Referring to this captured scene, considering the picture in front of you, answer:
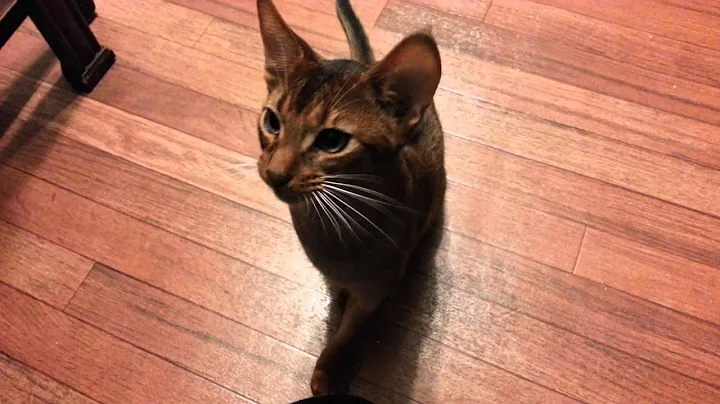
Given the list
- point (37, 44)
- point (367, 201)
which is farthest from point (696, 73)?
point (37, 44)

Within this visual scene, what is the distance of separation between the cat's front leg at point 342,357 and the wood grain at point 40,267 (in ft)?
1.85

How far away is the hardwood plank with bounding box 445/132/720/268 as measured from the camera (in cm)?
131

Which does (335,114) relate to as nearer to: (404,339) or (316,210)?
(316,210)

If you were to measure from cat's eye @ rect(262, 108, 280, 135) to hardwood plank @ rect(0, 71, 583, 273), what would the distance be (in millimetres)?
391

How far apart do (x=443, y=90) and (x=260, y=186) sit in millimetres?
498

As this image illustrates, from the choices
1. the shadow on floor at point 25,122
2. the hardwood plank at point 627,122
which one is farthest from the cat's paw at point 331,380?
the shadow on floor at point 25,122

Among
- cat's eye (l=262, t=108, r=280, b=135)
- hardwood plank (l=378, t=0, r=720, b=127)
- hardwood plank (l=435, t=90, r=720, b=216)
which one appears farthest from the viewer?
hardwood plank (l=378, t=0, r=720, b=127)

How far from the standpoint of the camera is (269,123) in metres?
0.87

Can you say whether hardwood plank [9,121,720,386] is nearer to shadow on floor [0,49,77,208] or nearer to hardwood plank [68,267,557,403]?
shadow on floor [0,49,77,208]

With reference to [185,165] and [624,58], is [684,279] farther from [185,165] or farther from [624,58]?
[185,165]

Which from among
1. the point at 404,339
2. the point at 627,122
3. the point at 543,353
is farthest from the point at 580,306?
the point at 627,122

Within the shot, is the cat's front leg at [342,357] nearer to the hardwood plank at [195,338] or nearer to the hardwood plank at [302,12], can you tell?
the hardwood plank at [195,338]

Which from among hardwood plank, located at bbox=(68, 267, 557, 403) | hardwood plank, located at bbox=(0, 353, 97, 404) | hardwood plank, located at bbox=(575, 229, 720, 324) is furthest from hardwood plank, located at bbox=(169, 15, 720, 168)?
hardwood plank, located at bbox=(0, 353, 97, 404)

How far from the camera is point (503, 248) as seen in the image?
4.32 feet
